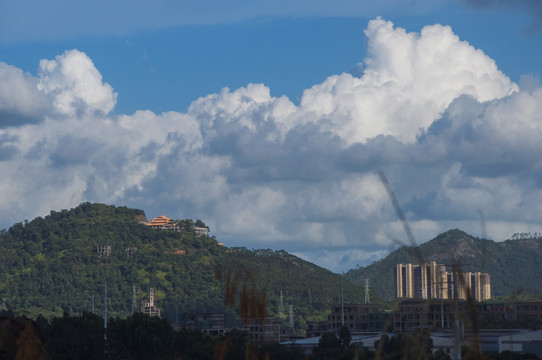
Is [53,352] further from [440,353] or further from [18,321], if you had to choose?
[18,321]

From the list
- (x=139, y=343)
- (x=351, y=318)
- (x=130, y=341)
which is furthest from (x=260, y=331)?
(x=351, y=318)

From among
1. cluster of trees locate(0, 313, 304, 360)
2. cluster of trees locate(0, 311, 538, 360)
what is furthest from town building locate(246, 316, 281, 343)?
cluster of trees locate(0, 313, 304, 360)

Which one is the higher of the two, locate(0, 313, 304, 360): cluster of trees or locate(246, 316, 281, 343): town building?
locate(246, 316, 281, 343): town building

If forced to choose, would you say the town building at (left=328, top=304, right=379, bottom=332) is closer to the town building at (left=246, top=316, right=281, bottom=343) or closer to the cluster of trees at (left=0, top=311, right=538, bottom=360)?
the town building at (left=246, top=316, right=281, bottom=343)

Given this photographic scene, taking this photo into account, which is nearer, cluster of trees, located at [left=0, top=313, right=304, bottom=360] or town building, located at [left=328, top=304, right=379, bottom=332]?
cluster of trees, located at [left=0, top=313, right=304, bottom=360]

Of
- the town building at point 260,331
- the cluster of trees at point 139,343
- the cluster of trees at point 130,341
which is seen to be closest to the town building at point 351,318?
the town building at point 260,331

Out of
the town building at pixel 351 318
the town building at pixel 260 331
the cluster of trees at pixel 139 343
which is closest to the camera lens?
the town building at pixel 260 331

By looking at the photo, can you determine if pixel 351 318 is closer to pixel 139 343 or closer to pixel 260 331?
pixel 139 343

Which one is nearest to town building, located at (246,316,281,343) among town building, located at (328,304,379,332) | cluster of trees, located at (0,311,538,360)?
cluster of trees, located at (0,311,538,360)

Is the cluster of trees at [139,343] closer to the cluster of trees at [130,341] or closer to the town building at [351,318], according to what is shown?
the cluster of trees at [130,341]

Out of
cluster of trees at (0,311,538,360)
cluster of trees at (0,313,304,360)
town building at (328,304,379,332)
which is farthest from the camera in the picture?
town building at (328,304,379,332)

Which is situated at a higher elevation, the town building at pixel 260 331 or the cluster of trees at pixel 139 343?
the town building at pixel 260 331

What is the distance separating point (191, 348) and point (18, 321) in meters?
55.4

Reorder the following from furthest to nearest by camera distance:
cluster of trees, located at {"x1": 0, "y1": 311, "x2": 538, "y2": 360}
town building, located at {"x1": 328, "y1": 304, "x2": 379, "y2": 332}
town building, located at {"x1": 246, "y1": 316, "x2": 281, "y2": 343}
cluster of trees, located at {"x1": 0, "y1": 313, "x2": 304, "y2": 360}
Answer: town building, located at {"x1": 328, "y1": 304, "x2": 379, "y2": 332} < cluster of trees, located at {"x1": 0, "y1": 313, "x2": 304, "y2": 360} < cluster of trees, located at {"x1": 0, "y1": 311, "x2": 538, "y2": 360} < town building, located at {"x1": 246, "y1": 316, "x2": 281, "y2": 343}
